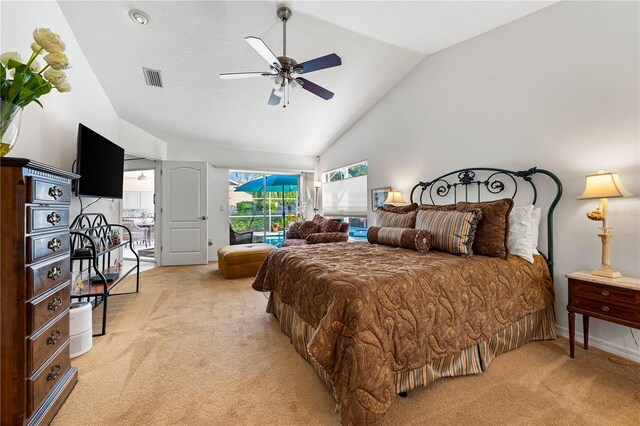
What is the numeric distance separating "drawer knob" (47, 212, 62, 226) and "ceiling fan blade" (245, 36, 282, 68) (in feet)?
5.50

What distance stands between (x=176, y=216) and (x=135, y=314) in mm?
2748

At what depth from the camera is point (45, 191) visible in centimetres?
142

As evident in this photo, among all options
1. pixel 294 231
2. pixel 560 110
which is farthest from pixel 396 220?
pixel 294 231

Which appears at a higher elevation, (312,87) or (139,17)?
(139,17)

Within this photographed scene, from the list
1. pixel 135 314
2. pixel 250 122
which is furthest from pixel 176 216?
pixel 135 314

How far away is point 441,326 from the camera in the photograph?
163cm

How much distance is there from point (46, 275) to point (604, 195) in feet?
11.8

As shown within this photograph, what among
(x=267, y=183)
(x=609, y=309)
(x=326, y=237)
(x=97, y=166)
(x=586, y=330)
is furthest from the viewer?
(x=267, y=183)

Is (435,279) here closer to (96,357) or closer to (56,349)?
(56,349)

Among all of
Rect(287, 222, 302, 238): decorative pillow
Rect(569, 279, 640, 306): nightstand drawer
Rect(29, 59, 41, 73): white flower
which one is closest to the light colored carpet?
Rect(569, 279, 640, 306): nightstand drawer

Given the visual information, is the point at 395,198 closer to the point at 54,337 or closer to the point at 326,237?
the point at 326,237

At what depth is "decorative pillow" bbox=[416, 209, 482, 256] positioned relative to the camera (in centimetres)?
229

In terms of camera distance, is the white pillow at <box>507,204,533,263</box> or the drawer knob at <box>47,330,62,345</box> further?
the white pillow at <box>507,204,533,263</box>

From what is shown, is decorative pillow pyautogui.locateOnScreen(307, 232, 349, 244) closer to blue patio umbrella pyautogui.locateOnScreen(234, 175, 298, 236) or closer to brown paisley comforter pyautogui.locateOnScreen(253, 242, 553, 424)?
brown paisley comforter pyautogui.locateOnScreen(253, 242, 553, 424)
